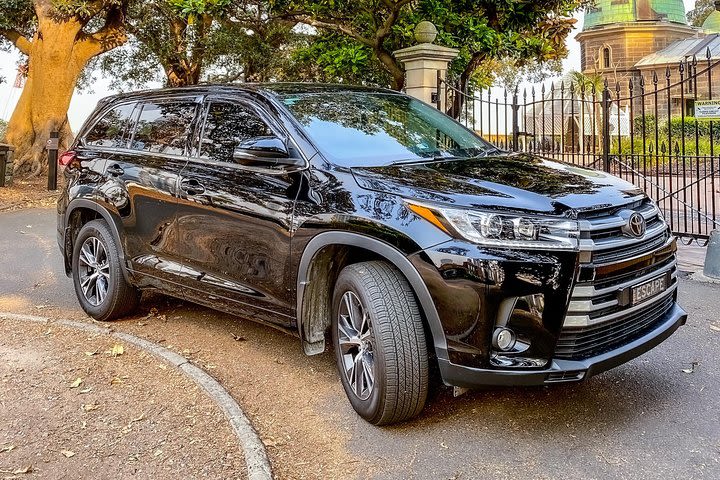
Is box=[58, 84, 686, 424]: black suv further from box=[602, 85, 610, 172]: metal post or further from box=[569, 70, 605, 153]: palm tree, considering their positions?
box=[569, 70, 605, 153]: palm tree

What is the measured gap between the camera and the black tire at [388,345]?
130 inches

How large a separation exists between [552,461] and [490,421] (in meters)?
0.50

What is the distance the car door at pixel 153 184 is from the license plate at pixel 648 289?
2.96 meters

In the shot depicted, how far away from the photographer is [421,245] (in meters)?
3.24

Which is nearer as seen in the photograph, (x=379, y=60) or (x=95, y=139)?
(x=95, y=139)

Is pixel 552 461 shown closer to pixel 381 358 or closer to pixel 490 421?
pixel 490 421

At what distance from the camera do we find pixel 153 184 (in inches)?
193

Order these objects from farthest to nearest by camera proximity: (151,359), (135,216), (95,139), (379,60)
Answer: (379,60), (95,139), (135,216), (151,359)

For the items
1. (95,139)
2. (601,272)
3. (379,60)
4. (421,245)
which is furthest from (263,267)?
(379,60)

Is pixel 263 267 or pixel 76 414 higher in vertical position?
pixel 263 267

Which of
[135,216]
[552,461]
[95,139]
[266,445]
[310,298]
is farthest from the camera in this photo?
[95,139]

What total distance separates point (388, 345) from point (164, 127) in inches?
109

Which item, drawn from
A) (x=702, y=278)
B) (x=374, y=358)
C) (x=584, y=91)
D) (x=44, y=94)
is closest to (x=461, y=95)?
(x=702, y=278)

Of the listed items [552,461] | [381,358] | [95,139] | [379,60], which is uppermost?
[379,60]
